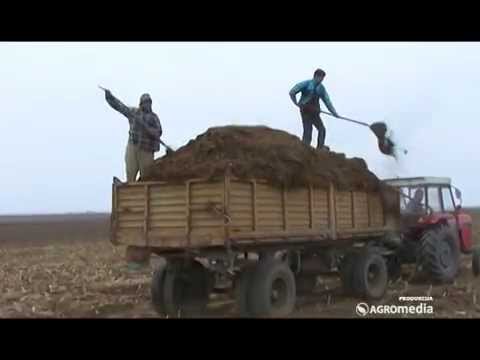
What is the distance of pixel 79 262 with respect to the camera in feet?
53.2

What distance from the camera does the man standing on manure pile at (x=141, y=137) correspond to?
9469 millimetres

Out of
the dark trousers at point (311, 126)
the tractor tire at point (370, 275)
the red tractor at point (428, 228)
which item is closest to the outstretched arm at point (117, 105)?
the dark trousers at point (311, 126)

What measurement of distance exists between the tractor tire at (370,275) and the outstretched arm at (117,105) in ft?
13.9

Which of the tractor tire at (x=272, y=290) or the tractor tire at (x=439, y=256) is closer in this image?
the tractor tire at (x=272, y=290)

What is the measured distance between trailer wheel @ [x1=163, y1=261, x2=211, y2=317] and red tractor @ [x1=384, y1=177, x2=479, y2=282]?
375 cm

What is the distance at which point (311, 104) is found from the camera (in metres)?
11.3

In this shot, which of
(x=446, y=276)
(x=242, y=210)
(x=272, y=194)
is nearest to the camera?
(x=242, y=210)

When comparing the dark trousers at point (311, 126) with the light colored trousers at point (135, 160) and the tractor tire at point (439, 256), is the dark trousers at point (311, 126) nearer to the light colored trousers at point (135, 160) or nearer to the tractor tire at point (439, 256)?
the tractor tire at point (439, 256)

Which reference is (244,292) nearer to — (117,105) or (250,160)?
(250,160)

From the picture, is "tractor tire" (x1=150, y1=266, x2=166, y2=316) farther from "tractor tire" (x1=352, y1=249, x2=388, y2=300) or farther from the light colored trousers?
"tractor tire" (x1=352, y1=249, x2=388, y2=300)

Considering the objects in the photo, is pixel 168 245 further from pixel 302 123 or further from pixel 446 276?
pixel 446 276

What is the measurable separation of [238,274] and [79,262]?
8.53 meters
